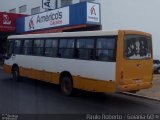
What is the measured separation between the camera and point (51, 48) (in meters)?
16.1

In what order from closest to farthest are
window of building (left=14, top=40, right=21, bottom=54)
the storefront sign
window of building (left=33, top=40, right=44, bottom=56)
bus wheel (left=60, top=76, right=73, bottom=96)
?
bus wheel (left=60, top=76, right=73, bottom=96) < window of building (left=33, top=40, right=44, bottom=56) < window of building (left=14, top=40, right=21, bottom=54) < the storefront sign

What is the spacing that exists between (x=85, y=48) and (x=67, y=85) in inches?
74.0

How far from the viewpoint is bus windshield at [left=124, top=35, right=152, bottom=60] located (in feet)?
41.3

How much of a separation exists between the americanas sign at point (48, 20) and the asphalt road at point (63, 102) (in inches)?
395

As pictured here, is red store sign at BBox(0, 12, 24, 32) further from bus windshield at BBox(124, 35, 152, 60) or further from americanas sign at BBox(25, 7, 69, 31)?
bus windshield at BBox(124, 35, 152, 60)

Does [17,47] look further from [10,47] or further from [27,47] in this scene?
[27,47]

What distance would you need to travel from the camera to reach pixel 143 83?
1302 centimetres

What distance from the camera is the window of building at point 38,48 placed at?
1678 cm

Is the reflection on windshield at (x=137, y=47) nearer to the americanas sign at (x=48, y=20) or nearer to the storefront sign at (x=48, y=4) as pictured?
the americanas sign at (x=48, y=20)

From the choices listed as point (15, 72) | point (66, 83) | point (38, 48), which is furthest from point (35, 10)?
point (66, 83)

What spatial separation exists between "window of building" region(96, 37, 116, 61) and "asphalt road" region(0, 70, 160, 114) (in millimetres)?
1699

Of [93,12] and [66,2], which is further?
[66,2]

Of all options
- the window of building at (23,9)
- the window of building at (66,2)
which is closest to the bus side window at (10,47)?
the window of building at (66,2)

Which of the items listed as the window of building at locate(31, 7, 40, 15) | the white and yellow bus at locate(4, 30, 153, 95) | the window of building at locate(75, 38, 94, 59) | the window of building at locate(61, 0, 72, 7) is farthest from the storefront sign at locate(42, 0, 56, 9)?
the window of building at locate(75, 38, 94, 59)
